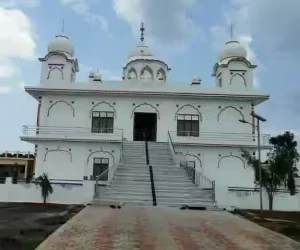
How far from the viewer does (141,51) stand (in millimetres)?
32281

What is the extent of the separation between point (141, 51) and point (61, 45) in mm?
6902

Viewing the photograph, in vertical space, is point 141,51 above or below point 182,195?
above

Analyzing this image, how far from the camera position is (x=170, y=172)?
1994 centimetres

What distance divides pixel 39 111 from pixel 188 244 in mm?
20622

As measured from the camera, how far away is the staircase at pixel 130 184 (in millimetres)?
16562

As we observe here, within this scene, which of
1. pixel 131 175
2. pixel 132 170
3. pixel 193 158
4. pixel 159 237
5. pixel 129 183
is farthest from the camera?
pixel 193 158

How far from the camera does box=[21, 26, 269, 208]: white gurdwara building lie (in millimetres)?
24375

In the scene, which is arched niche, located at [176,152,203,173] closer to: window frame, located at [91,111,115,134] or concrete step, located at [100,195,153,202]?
window frame, located at [91,111,115,134]

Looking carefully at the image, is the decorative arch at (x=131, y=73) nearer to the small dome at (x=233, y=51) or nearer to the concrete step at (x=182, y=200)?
the small dome at (x=233, y=51)

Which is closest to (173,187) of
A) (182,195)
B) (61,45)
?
(182,195)

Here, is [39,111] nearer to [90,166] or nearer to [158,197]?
[90,166]

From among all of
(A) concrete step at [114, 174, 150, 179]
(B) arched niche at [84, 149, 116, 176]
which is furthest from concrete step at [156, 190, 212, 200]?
(B) arched niche at [84, 149, 116, 176]

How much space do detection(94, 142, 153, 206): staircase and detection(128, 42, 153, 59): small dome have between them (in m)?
11.8

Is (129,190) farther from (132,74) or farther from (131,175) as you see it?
(132,74)
